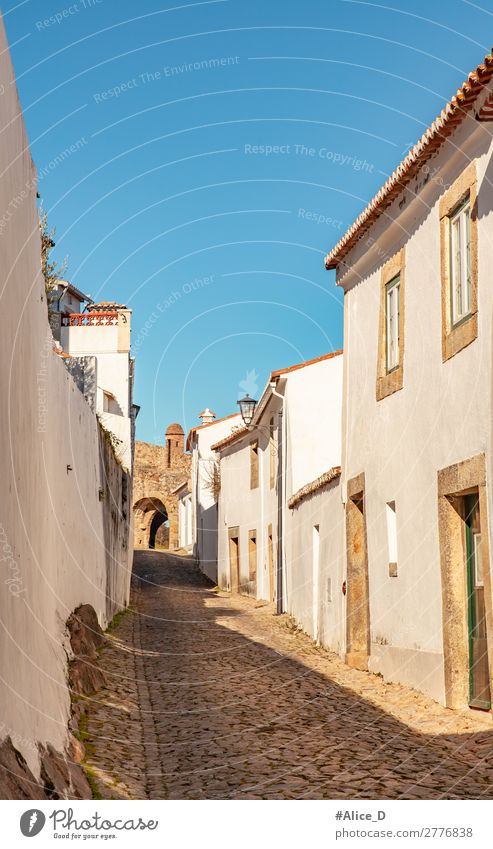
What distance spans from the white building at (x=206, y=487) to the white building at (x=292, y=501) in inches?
125

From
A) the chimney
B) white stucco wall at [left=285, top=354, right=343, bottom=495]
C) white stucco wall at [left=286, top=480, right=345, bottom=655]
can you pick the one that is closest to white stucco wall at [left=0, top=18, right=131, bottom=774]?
white stucco wall at [left=286, top=480, right=345, bottom=655]

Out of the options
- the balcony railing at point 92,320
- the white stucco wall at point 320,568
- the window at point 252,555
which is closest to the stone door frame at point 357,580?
the white stucco wall at point 320,568

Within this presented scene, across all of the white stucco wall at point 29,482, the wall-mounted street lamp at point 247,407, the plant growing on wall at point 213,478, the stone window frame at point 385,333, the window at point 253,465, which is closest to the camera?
the white stucco wall at point 29,482

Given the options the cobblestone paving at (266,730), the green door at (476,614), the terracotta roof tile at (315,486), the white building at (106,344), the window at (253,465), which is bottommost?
the cobblestone paving at (266,730)

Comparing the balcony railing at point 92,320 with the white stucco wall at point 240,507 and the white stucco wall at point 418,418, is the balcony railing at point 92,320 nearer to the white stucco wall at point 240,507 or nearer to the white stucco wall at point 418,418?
the white stucco wall at point 240,507

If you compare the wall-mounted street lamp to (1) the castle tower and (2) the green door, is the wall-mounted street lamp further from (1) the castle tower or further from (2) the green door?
(1) the castle tower

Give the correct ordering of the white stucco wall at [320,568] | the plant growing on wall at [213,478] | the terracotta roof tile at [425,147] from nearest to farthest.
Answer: the terracotta roof tile at [425,147]
the white stucco wall at [320,568]
the plant growing on wall at [213,478]

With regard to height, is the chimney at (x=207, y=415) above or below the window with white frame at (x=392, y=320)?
above

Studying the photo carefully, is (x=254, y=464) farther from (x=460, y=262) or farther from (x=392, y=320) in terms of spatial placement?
(x=460, y=262)

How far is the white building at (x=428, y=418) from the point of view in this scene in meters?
9.09

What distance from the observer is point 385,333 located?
12.7 meters

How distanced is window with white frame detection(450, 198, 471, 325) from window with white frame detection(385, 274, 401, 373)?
6.50 feet

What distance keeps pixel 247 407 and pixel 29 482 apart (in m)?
15.5

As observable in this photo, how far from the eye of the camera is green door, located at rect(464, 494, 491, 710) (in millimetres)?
9234
